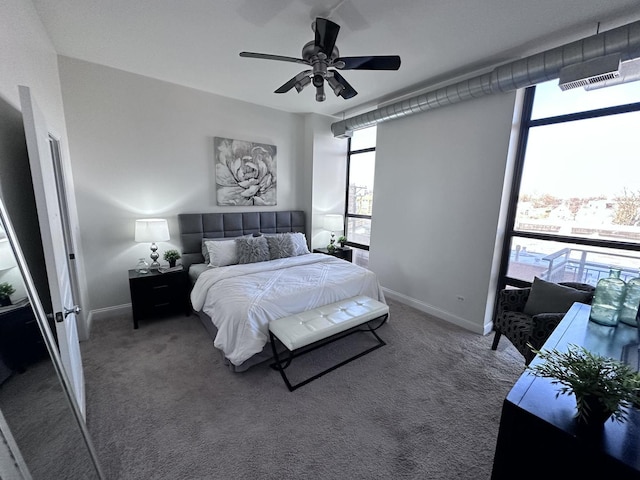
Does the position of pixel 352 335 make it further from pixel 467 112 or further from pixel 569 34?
pixel 569 34

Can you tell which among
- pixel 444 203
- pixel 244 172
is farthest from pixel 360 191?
pixel 244 172

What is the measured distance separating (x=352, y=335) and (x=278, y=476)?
1.67 meters

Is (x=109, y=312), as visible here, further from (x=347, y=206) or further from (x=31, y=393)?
(x=347, y=206)

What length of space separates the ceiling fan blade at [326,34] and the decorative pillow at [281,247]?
250 centimetres

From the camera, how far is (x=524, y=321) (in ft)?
7.80

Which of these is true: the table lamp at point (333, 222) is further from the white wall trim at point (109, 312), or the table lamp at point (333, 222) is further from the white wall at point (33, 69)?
the white wall at point (33, 69)

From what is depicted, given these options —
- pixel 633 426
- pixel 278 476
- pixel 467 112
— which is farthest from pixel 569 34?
pixel 278 476

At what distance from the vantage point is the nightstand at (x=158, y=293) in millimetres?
3076

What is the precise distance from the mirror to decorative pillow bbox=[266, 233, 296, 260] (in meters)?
2.61

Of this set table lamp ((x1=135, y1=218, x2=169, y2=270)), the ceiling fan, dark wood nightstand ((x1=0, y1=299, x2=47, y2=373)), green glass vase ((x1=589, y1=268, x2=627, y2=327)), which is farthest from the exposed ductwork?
dark wood nightstand ((x1=0, y1=299, x2=47, y2=373))

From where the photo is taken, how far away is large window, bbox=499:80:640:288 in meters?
2.36

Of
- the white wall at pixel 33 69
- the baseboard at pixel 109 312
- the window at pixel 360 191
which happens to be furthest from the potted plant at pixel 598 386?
the baseboard at pixel 109 312

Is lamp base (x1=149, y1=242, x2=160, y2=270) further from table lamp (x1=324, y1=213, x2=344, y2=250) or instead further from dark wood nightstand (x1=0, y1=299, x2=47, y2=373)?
table lamp (x1=324, y1=213, x2=344, y2=250)

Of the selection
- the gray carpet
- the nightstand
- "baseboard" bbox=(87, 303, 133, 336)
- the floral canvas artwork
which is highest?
the floral canvas artwork
